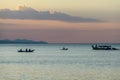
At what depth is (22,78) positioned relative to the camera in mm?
69688

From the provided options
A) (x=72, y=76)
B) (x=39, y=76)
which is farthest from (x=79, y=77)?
(x=39, y=76)

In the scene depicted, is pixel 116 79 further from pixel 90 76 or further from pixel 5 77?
pixel 5 77

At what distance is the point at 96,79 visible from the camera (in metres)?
67.5

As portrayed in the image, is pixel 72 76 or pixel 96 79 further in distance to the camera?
pixel 72 76

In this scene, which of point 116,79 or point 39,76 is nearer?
point 116,79

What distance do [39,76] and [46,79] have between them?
4.72 m

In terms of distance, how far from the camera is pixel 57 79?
68438 millimetres

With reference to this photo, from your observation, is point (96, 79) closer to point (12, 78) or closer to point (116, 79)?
point (116, 79)

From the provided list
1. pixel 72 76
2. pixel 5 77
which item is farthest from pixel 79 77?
pixel 5 77

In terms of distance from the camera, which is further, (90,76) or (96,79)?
(90,76)

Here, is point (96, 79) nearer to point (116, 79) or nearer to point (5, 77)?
point (116, 79)

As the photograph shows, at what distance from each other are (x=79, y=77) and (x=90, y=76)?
94.9 inches

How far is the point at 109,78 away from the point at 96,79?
2.45 meters

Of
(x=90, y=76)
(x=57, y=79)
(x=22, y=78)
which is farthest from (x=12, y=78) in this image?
(x=90, y=76)
